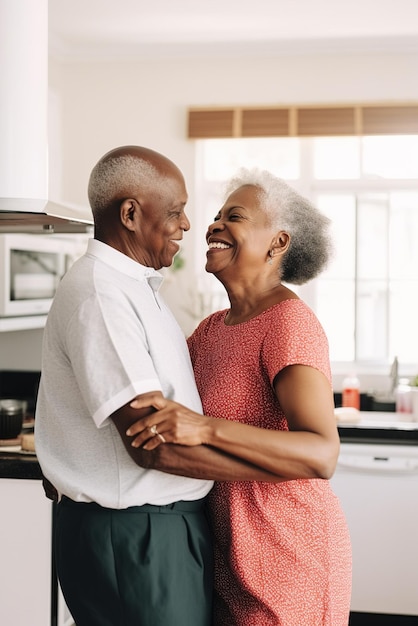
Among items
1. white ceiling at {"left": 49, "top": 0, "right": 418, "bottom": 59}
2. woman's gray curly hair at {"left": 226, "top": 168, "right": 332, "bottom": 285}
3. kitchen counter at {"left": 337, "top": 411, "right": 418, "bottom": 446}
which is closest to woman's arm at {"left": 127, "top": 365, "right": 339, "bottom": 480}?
woman's gray curly hair at {"left": 226, "top": 168, "right": 332, "bottom": 285}

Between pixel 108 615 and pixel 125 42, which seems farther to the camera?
pixel 125 42

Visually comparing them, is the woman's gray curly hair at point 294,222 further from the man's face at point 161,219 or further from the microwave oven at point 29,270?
the microwave oven at point 29,270

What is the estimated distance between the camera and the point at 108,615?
1.53m

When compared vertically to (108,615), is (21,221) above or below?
above

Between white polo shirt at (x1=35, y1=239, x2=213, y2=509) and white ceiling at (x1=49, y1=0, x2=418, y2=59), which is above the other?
white ceiling at (x1=49, y1=0, x2=418, y2=59)

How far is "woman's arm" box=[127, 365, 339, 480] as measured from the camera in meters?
1.38

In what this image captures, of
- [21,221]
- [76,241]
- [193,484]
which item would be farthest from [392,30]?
[193,484]

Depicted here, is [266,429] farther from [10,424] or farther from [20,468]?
[10,424]

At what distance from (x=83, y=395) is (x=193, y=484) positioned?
0.29 m

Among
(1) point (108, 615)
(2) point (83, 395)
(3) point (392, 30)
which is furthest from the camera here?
(3) point (392, 30)

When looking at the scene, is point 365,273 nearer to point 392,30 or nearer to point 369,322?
point 369,322

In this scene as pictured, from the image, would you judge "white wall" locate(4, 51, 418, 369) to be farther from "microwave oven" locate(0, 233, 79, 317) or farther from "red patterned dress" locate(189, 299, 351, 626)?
"red patterned dress" locate(189, 299, 351, 626)

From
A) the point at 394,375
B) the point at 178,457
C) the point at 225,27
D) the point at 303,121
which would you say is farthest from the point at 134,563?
the point at 303,121

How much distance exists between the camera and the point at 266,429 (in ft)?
4.89
